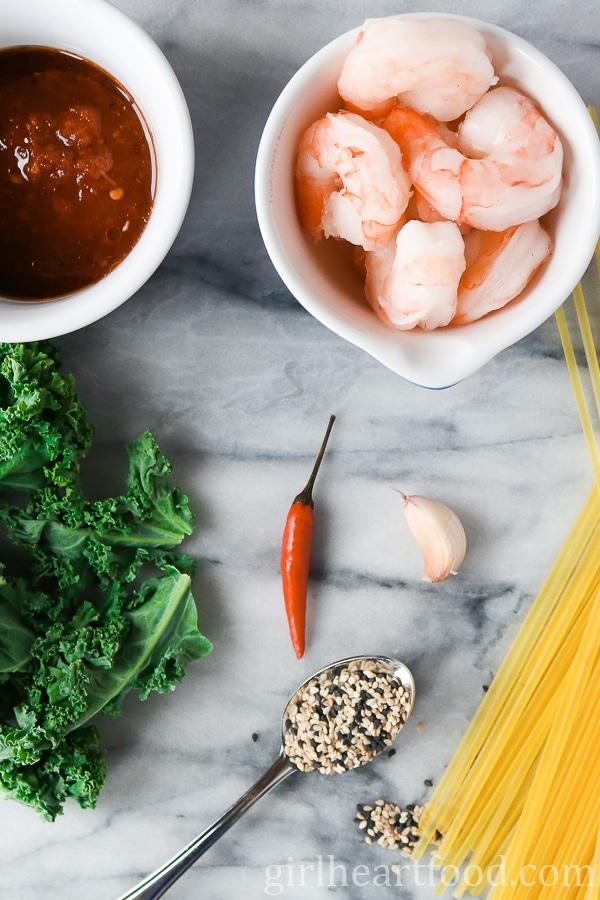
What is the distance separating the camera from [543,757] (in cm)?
157

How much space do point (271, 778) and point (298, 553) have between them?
17.7 inches

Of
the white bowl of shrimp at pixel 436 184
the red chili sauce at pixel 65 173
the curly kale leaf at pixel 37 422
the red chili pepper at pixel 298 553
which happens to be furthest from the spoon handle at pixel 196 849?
the red chili sauce at pixel 65 173

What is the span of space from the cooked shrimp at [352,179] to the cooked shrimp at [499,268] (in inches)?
6.0

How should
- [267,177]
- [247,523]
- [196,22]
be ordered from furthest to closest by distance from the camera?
1. [247,523]
2. [196,22]
3. [267,177]

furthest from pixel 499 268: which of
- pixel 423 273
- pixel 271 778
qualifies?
pixel 271 778

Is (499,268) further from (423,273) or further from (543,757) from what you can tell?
(543,757)

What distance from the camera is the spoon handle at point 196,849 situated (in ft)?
5.28

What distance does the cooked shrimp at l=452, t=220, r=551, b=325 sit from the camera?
130 cm

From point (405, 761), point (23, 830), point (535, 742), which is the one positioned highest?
point (535, 742)

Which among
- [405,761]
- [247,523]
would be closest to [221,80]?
[247,523]

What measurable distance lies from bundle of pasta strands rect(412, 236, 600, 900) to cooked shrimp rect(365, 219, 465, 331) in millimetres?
425

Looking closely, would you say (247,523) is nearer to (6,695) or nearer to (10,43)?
(6,695)

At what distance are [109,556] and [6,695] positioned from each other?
0.32 meters

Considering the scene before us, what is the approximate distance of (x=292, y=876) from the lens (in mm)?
1680
